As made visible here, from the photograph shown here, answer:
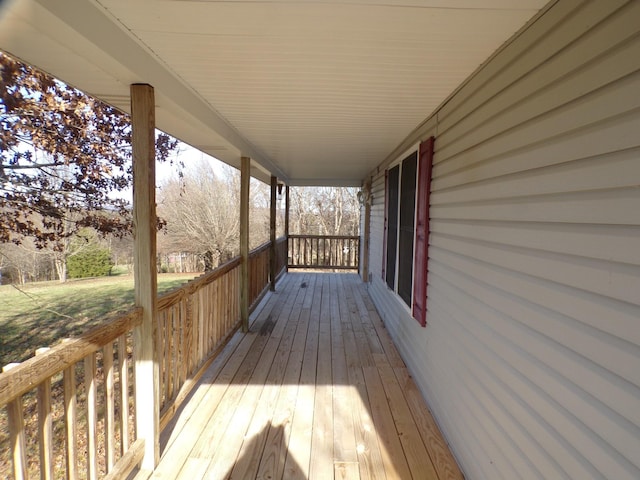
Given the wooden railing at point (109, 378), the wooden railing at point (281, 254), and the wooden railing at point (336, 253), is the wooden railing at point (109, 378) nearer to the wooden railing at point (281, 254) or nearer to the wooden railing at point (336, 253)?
the wooden railing at point (281, 254)

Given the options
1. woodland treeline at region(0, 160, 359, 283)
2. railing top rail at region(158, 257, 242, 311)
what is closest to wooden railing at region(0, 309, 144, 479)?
railing top rail at region(158, 257, 242, 311)

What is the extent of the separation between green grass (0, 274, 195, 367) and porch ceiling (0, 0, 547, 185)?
3282 millimetres

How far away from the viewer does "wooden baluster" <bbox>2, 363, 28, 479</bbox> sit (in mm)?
1146

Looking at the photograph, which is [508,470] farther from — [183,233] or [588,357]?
[183,233]

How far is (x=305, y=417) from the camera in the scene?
7.88 ft

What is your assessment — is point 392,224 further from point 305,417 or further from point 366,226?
point 305,417

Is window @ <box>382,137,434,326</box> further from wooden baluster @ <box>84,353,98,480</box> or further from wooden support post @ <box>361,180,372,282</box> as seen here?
wooden baluster @ <box>84,353,98,480</box>

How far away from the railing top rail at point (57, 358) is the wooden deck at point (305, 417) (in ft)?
3.01

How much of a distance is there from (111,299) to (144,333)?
6.30 metres

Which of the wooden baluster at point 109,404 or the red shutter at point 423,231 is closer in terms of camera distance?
the wooden baluster at point 109,404

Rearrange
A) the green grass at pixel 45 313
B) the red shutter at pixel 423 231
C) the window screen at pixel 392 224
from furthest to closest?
the green grass at pixel 45 313, the window screen at pixel 392 224, the red shutter at pixel 423 231

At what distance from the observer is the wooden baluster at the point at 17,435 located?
3.76ft

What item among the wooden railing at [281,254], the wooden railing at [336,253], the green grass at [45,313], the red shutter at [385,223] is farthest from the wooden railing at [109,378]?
the wooden railing at [336,253]

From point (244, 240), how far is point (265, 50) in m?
2.65
